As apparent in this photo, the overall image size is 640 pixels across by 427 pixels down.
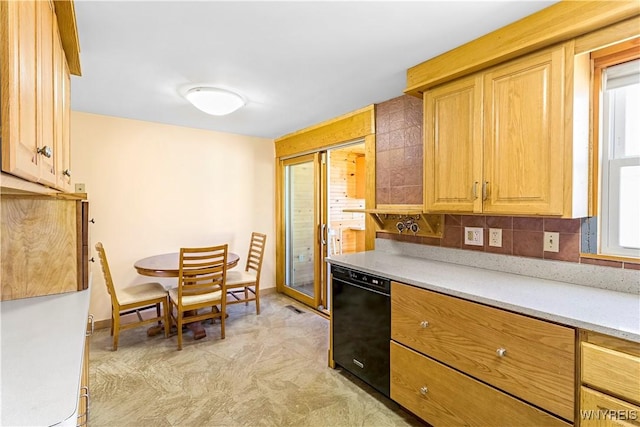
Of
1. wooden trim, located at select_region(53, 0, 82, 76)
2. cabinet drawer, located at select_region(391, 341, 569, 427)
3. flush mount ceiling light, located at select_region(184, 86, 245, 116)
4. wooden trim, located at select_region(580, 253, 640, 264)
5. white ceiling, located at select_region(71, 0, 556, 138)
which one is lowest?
cabinet drawer, located at select_region(391, 341, 569, 427)

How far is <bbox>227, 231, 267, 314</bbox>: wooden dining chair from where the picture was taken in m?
3.58

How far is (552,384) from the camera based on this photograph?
1298mm

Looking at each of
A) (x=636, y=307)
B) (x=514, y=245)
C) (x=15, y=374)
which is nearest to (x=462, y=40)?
(x=514, y=245)

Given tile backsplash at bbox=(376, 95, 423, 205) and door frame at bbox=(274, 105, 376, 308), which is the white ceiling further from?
door frame at bbox=(274, 105, 376, 308)

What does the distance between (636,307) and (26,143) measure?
233cm

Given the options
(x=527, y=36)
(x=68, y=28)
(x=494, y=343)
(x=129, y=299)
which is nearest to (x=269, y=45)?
(x=68, y=28)

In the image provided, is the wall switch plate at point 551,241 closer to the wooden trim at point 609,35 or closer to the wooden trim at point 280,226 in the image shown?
the wooden trim at point 609,35

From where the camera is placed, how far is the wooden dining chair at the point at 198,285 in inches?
110

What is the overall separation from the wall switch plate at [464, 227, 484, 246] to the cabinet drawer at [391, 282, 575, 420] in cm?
70

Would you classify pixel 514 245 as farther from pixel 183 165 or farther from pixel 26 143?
pixel 183 165

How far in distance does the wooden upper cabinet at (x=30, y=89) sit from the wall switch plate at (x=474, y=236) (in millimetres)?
2354

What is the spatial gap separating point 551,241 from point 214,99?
8.51 ft

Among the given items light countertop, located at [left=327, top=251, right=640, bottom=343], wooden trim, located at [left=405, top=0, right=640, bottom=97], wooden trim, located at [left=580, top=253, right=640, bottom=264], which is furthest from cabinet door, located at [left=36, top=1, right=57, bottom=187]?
wooden trim, located at [left=580, top=253, right=640, bottom=264]

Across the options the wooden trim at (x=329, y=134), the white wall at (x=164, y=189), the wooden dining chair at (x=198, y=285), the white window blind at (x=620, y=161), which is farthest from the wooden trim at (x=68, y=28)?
the white window blind at (x=620, y=161)
